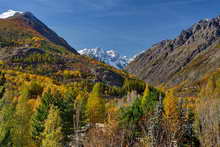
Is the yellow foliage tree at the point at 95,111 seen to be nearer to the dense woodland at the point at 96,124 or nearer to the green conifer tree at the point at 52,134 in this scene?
the dense woodland at the point at 96,124

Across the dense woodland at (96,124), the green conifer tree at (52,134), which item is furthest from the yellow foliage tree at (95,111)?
the green conifer tree at (52,134)

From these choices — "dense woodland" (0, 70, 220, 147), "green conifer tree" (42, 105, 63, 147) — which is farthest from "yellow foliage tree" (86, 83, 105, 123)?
"green conifer tree" (42, 105, 63, 147)

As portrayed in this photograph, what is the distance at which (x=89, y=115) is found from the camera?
225ft

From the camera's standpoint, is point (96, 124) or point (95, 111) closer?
point (96, 124)

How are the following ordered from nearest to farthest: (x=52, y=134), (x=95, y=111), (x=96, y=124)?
1. (x=52, y=134)
2. (x=96, y=124)
3. (x=95, y=111)

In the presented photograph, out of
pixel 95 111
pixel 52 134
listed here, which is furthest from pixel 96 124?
pixel 95 111

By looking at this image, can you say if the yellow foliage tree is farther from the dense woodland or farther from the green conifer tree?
the green conifer tree

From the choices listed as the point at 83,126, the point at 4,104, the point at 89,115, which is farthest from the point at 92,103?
the point at 4,104

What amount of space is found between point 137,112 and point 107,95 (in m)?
117

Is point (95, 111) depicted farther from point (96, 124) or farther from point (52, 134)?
point (52, 134)

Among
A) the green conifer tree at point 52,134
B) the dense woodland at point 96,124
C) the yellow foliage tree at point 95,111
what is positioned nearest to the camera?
the dense woodland at point 96,124

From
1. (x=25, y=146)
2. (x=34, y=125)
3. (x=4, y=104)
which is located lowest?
(x=25, y=146)

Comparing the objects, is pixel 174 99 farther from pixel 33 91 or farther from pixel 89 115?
pixel 33 91

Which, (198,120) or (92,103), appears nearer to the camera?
(198,120)
